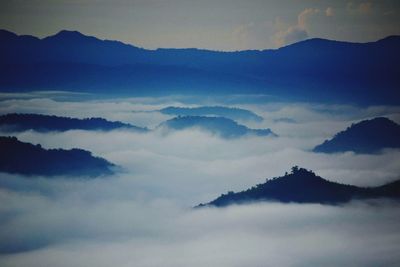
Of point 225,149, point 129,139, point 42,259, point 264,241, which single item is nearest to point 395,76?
point 225,149

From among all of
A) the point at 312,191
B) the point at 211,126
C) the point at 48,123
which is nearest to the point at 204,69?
the point at 211,126

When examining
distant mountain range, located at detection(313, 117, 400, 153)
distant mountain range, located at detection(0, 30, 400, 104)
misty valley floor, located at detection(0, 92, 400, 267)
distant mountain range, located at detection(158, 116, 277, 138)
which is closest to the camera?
misty valley floor, located at detection(0, 92, 400, 267)

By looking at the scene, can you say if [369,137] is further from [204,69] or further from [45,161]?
[45,161]

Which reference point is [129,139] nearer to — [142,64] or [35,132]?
[35,132]

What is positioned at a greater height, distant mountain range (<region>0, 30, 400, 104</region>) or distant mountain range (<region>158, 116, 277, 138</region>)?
distant mountain range (<region>0, 30, 400, 104</region>)

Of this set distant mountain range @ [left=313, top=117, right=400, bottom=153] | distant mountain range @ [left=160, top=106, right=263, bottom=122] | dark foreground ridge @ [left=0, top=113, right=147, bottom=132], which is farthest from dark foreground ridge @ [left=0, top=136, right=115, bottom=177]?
distant mountain range @ [left=313, top=117, right=400, bottom=153]

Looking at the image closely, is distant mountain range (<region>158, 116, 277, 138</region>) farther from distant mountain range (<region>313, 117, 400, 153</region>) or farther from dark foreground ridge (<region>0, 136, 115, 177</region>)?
dark foreground ridge (<region>0, 136, 115, 177</region>)

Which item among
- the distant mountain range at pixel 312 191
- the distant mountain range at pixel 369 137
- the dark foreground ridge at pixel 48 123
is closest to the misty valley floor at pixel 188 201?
the distant mountain range at pixel 312 191

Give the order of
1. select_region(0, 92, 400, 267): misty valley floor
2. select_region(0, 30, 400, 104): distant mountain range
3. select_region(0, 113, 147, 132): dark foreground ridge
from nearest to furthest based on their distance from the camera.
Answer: select_region(0, 92, 400, 267): misty valley floor → select_region(0, 113, 147, 132): dark foreground ridge → select_region(0, 30, 400, 104): distant mountain range
